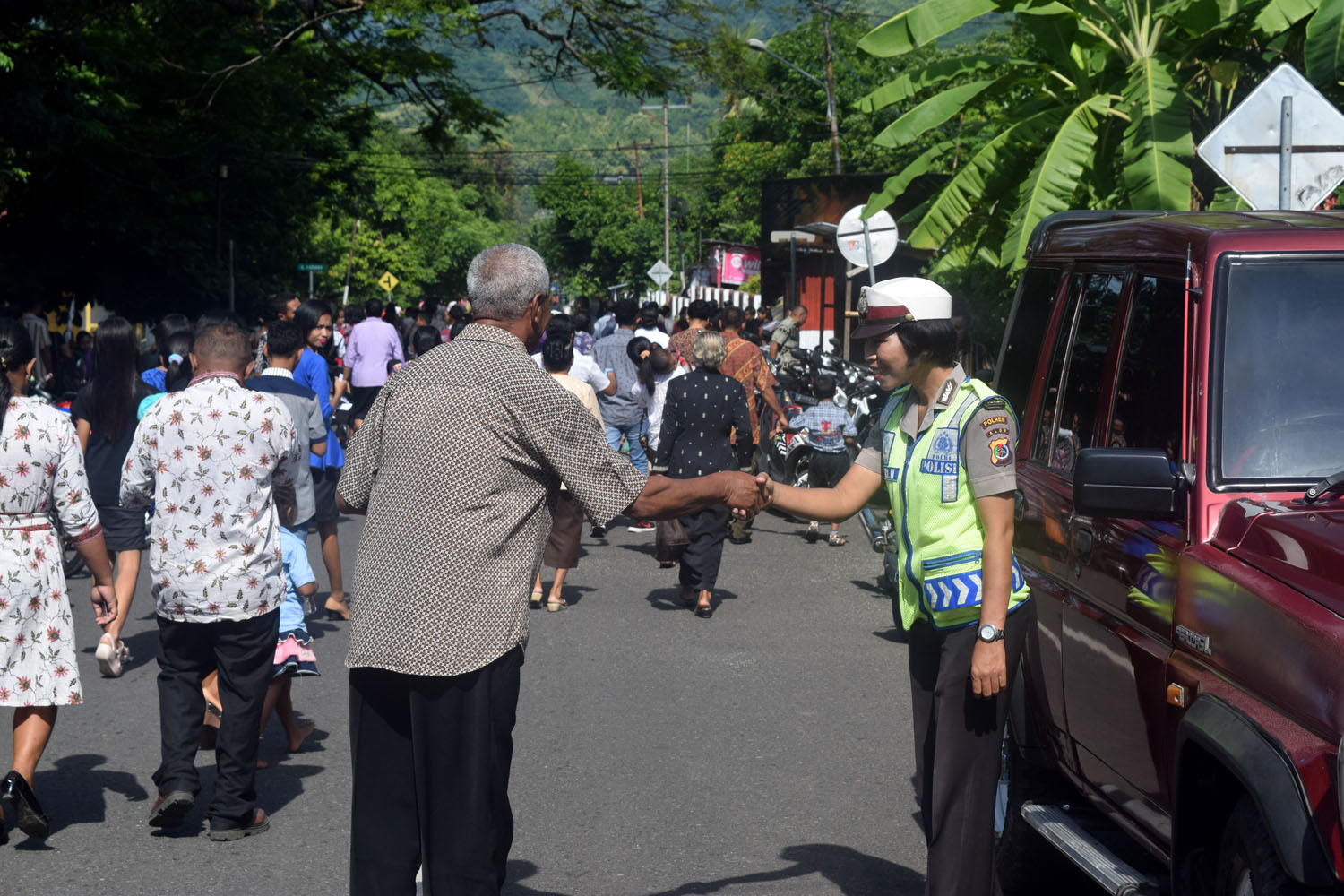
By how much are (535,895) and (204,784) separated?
211cm

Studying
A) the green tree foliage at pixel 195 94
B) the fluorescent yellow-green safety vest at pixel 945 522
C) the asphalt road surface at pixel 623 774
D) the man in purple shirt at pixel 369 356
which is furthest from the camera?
the green tree foliage at pixel 195 94

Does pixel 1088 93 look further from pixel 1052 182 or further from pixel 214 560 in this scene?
pixel 214 560

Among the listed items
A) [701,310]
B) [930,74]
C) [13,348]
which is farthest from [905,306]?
[701,310]

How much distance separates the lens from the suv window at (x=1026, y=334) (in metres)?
5.45

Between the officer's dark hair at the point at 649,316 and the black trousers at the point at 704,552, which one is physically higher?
the officer's dark hair at the point at 649,316

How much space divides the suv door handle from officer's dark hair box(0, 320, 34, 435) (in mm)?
4029

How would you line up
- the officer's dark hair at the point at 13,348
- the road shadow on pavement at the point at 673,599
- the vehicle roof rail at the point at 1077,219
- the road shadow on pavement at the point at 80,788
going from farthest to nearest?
1. the road shadow on pavement at the point at 673,599
2. the road shadow on pavement at the point at 80,788
3. the officer's dark hair at the point at 13,348
4. the vehicle roof rail at the point at 1077,219

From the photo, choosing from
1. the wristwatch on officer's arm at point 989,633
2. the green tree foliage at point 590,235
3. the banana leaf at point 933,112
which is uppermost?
the green tree foliage at point 590,235

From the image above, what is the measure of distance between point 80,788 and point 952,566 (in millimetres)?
4117

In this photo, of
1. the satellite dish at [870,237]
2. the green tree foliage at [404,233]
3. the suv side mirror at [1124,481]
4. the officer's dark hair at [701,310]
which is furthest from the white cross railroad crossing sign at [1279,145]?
the green tree foliage at [404,233]

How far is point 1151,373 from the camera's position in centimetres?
426

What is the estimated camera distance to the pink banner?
60.5 metres

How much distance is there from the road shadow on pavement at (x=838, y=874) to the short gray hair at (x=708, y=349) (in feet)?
18.9

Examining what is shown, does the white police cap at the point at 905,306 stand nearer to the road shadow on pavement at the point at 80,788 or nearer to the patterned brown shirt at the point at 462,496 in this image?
the patterned brown shirt at the point at 462,496
